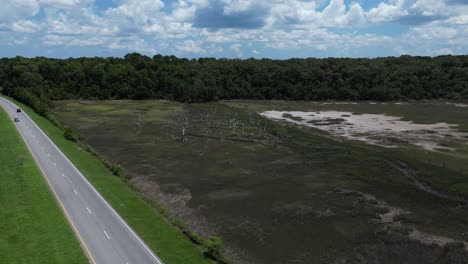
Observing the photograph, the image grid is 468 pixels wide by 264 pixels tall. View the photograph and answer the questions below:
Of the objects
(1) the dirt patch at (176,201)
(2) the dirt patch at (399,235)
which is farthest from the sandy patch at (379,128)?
(1) the dirt patch at (176,201)

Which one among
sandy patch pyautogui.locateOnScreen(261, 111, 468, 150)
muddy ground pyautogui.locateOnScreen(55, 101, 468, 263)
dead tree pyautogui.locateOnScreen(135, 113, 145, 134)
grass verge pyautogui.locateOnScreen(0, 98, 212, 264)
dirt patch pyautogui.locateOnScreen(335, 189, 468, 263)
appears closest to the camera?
grass verge pyautogui.locateOnScreen(0, 98, 212, 264)

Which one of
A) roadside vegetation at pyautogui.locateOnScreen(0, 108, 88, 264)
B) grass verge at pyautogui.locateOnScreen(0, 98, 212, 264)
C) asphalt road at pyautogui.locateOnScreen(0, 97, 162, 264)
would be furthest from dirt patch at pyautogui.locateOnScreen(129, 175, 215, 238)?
roadside vegetation at pyautogui.locateOnScreen(0, 108, 88, 264)

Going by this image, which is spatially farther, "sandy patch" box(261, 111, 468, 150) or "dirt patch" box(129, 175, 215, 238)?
"sandy patch" box(261, 111, 468, 150)

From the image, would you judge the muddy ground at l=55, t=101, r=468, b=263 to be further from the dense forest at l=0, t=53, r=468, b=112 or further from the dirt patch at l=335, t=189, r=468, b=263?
the dense forest at l=0, t=53, r=468, b=112

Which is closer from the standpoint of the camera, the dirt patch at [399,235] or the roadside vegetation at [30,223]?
the roadside vegetation at [30,223]

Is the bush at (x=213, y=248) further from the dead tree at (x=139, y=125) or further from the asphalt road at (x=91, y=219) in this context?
the dead tree at (x=139, y=125)

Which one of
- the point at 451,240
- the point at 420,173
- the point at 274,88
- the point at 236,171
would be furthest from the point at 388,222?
the point at 274,88
